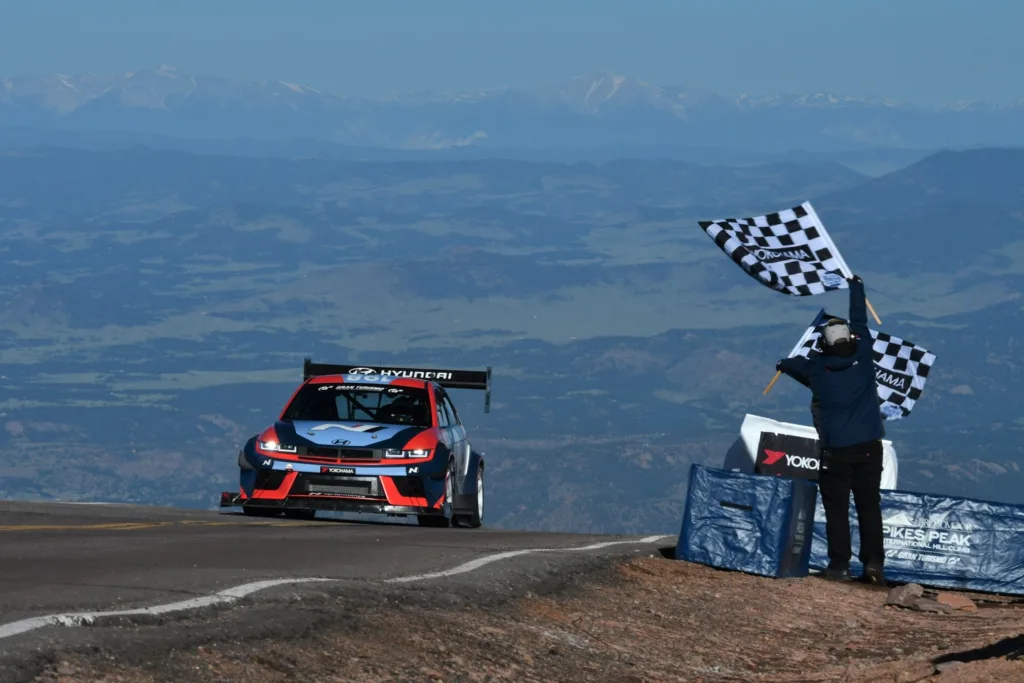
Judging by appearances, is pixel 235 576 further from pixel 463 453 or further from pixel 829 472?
pixel 463 453

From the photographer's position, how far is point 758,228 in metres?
16.4

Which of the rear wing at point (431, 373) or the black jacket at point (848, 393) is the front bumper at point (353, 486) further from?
the black jacket at point (848, 393)

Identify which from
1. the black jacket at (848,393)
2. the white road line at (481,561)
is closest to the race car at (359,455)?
the white road line at (481,561)

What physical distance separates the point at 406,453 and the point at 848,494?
530 cm

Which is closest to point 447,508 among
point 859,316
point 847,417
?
point 847,417

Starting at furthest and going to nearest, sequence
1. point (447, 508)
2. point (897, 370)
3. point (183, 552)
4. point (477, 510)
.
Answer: point (477, 510) → point (897, 370) → point (447, 508) → point (183, 552)

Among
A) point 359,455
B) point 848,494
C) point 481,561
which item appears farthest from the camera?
point 359,455

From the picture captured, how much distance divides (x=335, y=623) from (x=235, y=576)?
5.87 feet

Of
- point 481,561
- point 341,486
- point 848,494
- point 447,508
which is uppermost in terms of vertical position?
point 848,494

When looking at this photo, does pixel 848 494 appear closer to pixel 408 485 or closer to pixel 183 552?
pixel 183 552

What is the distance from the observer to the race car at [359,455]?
640 inches

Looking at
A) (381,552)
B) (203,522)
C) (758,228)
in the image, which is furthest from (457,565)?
(758,228)

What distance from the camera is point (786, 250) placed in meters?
16.2

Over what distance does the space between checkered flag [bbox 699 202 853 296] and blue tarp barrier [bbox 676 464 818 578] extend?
3.61 metres
